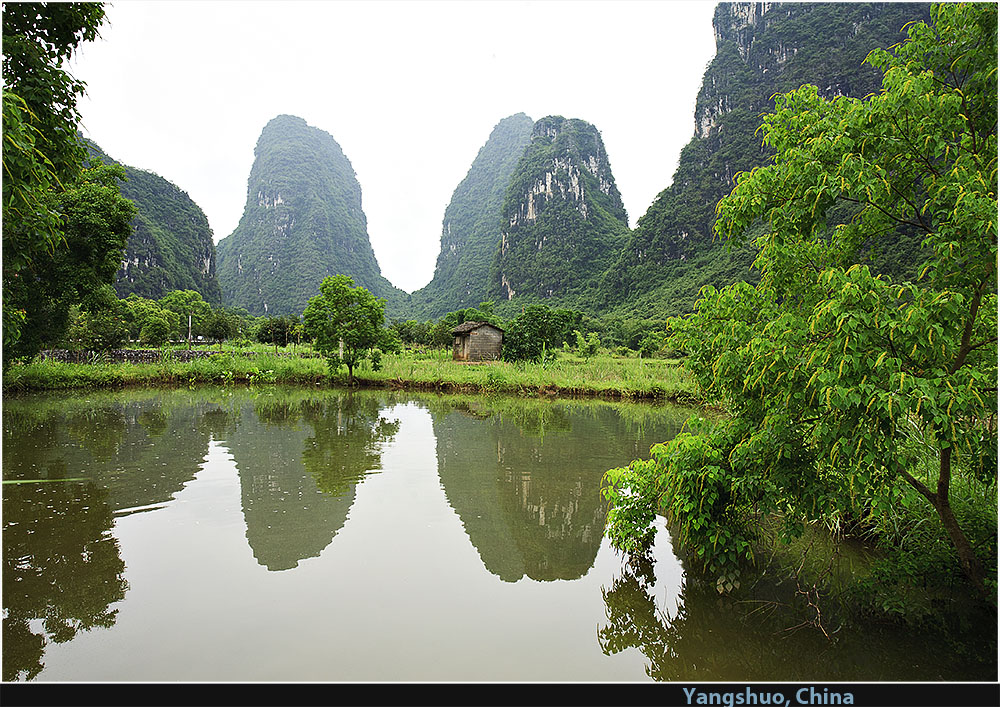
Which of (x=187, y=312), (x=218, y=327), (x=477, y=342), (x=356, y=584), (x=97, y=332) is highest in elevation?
(x=187, y=312)

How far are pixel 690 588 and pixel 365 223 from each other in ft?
597

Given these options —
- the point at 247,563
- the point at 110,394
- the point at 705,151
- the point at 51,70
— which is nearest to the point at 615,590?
the point at 247,563

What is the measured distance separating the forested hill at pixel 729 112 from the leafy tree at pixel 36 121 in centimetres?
5662

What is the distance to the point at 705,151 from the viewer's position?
8806cm

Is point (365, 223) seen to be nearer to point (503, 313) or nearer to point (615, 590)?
point (503, 313)

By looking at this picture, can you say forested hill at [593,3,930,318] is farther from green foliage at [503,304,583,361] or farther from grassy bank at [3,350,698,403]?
grassy bank at [3,350,698,403]

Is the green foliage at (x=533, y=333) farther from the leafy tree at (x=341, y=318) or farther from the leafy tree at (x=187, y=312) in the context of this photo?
the leafy tree at (x=187, y=312)

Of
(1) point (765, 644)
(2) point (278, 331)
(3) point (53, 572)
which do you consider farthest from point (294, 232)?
(1) point (765, 644)

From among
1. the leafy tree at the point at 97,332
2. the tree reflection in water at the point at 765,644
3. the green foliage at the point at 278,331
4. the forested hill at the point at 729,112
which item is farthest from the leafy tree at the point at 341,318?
the forested hill at the point at 729,112

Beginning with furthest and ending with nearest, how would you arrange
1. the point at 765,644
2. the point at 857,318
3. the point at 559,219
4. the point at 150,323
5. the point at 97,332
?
the point at 559,219
the point at 150,323
the point at 97,332
the point at 765,644
the point at 857,318

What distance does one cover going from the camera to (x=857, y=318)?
2467mm

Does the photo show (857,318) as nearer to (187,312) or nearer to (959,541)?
(959,541)

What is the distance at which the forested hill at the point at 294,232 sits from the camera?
118m

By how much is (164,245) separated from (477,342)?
74422 millimetres
